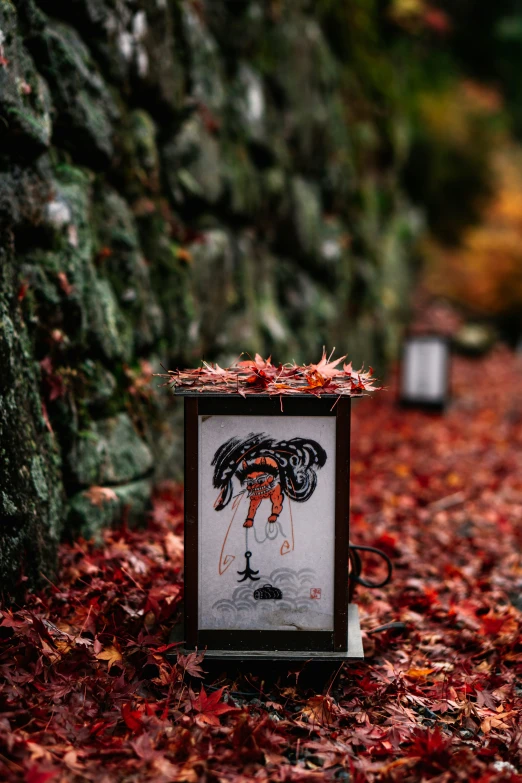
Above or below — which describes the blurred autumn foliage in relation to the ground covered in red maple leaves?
above

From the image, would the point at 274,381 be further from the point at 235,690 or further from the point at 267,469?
the point at 235,690

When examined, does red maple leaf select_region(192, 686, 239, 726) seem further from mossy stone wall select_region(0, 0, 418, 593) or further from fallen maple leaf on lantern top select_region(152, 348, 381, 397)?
fallen maple leaf on lantern top select_region(152, 348, 381, 397)

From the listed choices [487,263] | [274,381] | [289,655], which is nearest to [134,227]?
[274,381]

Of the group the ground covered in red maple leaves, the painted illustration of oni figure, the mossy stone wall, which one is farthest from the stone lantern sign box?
the mossy stone wall

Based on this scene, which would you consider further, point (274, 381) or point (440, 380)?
point (440, 380)

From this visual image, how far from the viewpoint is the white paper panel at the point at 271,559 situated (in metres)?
3.07

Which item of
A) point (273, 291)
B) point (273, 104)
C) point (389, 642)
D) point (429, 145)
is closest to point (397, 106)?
point (429, 145)

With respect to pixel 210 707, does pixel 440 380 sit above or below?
above

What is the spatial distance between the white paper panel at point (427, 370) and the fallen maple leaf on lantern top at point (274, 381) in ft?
27.3

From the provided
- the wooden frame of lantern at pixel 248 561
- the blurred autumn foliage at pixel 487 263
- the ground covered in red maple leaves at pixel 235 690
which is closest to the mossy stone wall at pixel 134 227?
the ground covered in red maple leaves at pixel 235 690

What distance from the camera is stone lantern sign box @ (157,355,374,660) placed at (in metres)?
3.03

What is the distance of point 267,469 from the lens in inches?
120

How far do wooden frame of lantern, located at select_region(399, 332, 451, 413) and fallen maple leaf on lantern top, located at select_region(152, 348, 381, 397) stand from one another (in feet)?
27.1

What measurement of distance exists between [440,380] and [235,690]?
8.74 meters
